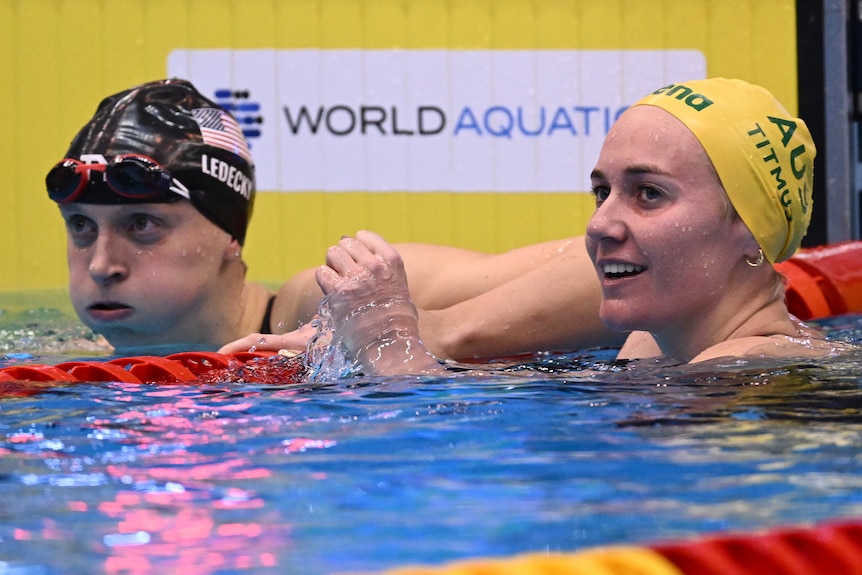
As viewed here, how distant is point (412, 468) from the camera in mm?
1535

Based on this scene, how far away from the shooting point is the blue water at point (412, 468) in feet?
4.00

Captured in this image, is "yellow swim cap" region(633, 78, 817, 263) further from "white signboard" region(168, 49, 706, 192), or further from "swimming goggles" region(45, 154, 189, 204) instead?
"white signboard" region(168, 49, 706, 192)

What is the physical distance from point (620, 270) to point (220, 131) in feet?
5.25

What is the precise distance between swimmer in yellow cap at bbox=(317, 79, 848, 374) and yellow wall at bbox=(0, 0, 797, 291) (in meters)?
2.93

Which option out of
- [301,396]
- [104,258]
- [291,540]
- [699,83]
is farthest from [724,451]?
[104,258]

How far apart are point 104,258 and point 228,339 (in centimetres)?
45

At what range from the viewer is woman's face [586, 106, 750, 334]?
2.32 m

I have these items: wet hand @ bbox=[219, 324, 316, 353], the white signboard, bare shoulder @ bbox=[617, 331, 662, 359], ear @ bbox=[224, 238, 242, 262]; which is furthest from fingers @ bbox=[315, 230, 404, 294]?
the white signboard

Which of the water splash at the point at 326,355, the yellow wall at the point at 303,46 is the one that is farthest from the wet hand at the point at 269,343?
the yellow wall at the point at 303,46

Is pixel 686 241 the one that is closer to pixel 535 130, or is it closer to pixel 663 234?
pixel 663 234

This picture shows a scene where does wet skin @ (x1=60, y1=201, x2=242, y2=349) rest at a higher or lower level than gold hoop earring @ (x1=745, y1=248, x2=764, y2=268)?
lower

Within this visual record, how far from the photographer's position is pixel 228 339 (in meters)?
3.42

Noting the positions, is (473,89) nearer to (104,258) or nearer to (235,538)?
(104,258)

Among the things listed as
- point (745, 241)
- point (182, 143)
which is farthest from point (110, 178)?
point (745, 241)
